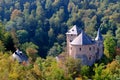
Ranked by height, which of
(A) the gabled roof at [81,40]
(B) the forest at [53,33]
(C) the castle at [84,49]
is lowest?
(B) the forest at [53,33]

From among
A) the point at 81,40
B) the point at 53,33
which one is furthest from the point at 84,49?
the point at 53,33

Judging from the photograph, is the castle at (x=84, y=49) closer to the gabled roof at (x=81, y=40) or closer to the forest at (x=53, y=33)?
the gabled roof at (x=81, y=40)

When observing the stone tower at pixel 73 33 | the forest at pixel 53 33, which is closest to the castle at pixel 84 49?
the forest at pixel 53 33

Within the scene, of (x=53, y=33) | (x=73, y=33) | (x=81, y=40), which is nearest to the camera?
(x=81, y=40)

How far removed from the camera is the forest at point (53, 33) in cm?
Result: 4641

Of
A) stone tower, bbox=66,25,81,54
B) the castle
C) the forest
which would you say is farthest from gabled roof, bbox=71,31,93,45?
the forest

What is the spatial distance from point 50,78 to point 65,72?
2641mm

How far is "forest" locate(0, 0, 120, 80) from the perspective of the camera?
4641 cm

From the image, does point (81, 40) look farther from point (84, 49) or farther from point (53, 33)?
point (53, 33)

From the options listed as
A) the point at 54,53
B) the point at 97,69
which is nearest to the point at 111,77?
the point at 97,69

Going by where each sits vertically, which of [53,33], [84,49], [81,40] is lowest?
[53,33]

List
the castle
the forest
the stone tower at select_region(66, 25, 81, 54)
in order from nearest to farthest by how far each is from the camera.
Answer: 1. the forest
2. the castle
3. the stone tower at select_region(66, 25, 81, 54)

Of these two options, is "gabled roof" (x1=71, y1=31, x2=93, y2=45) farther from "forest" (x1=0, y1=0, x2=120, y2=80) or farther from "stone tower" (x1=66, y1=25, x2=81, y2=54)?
"forest" (x1=0, y1=0, x2=120, y2=80)

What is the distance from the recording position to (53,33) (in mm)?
100062
